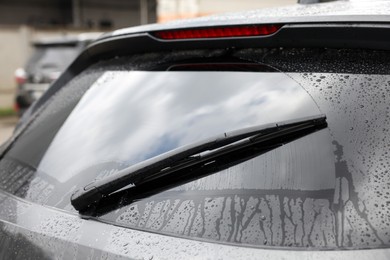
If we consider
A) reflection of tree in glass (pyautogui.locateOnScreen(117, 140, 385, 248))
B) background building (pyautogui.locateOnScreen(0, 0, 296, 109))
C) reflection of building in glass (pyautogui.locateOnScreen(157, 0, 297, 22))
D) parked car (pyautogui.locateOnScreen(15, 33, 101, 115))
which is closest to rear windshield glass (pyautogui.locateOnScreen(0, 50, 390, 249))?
reflection of tree in glass (pyautogui.locateOnScreen(117, 140, 385, 248))

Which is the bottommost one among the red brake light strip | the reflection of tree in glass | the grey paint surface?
the grey paint surface

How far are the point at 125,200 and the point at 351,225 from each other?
63 centimetres

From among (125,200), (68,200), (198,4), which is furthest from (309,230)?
(198,4)

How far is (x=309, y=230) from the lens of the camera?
1302mm

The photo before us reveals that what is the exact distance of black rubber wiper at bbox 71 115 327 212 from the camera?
153cm

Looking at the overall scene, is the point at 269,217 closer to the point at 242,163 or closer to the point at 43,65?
the point at 242,163

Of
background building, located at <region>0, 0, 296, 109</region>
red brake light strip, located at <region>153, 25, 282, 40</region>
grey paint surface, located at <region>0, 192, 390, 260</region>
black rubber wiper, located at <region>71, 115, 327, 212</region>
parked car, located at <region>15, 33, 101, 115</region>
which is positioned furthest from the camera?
background building, located at <region>0, 0, 296, 109</region>

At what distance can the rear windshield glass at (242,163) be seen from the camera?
133cm

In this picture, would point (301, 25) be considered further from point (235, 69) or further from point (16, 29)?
point (16, 29)

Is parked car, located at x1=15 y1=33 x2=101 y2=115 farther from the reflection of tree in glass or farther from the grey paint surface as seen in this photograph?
the reflection of tree in glass

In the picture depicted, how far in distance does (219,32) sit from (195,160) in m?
0.44

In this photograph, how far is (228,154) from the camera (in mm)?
1560

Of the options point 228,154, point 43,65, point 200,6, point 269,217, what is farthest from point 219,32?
point 200,6

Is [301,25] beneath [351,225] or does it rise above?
above
